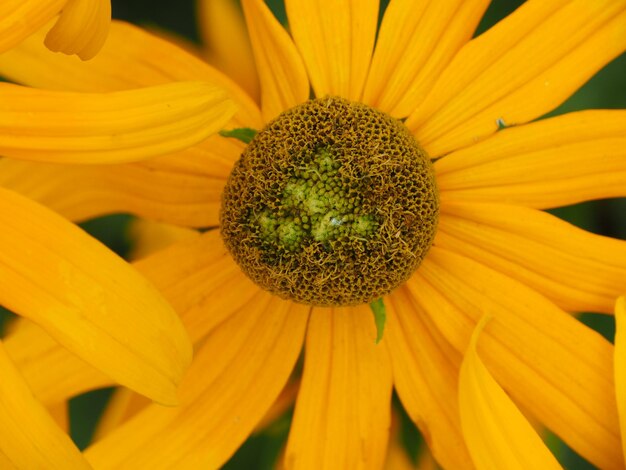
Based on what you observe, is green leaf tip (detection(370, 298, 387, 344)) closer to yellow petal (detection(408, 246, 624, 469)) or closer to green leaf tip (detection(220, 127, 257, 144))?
yellow petal (detection(408, 246, 624, 469))

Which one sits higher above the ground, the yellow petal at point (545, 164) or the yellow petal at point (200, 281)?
the yellow petal at point (545, 164)

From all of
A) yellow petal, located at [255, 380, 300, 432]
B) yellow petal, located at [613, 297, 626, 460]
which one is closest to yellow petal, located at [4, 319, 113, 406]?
yellow petal, located at [255, 380, 300, 432]

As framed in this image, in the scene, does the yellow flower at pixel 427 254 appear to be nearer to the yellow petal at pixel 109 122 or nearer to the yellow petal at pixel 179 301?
the yellow petal at pixel 179 301

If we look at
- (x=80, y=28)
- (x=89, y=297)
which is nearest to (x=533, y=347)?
(x=89, y=297)

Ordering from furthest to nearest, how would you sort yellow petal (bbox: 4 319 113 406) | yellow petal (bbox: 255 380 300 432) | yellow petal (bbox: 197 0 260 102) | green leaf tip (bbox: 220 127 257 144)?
yellow petal (bbox: 197 0 260 102)
yellow petal (bbox: 255 380 300 432)
yellow petal (bbox: 4 319 113 406)
green leaf tip (bbox: 220 127 257 144)

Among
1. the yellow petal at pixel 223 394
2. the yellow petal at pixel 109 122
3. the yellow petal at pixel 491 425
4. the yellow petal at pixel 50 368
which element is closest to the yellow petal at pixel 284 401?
the yellow petal at pixel 223 394

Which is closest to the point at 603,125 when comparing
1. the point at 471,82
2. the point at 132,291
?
the point at 471,82
